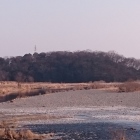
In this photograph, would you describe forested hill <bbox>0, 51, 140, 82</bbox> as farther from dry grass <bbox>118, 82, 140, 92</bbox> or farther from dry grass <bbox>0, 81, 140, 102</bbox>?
dry grass <bbox>118, 82, 140, 92</bbox>

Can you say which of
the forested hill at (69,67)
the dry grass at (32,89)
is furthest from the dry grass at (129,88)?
the forested hill at (69,67)

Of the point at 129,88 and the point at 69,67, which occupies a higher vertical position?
the point at 69,67

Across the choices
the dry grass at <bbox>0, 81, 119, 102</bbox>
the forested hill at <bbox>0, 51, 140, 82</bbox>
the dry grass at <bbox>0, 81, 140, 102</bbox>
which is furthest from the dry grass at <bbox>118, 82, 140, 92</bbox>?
the forested hill at <bbox>0, 51, 140, 82</bbox>

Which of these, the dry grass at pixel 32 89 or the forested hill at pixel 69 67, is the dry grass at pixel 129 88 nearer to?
the dry grass at pixel 32 89

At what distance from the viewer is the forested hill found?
114938 mm

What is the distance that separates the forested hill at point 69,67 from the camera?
114938 millimetres

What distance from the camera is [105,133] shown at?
1953 centimetres

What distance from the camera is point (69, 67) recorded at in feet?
400

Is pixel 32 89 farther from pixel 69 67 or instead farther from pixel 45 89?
pixel 69 67

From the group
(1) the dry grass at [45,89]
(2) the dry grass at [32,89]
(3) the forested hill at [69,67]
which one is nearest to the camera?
(1) the dry grass at [45,89]

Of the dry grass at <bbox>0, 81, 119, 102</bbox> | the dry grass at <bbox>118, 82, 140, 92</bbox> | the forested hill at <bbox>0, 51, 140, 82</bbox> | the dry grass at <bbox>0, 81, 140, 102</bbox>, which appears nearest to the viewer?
the dry grass at <bbox>118, 82, 140, 92</bbox>

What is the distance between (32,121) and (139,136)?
7.75m

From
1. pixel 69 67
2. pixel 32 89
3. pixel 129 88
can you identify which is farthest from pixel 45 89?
pixel 69 67

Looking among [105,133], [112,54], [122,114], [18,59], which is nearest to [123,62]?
[112,54]
